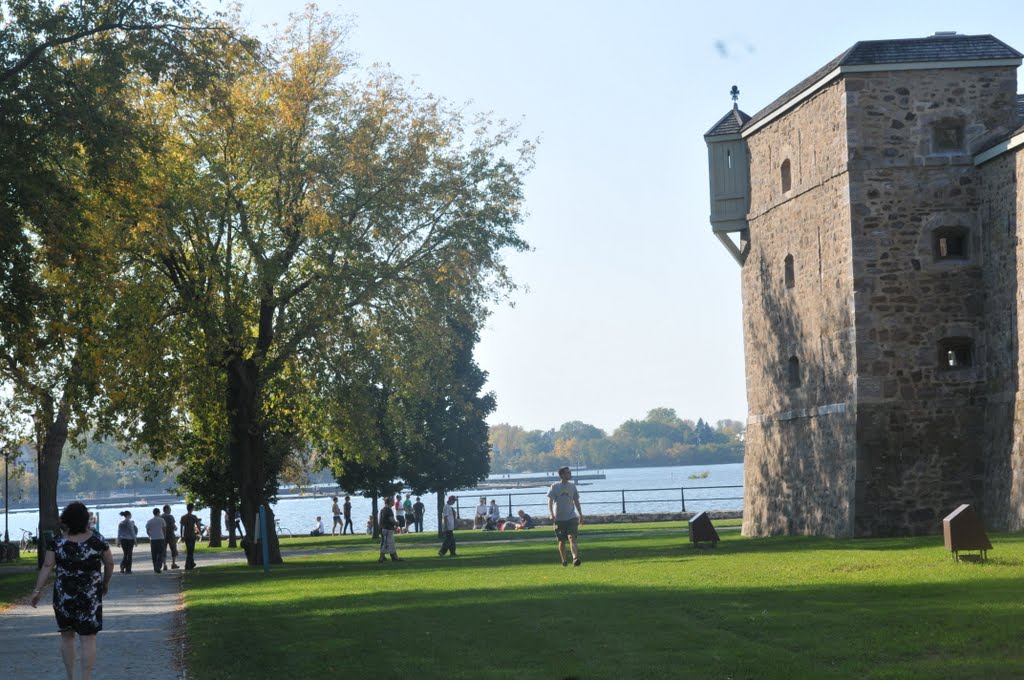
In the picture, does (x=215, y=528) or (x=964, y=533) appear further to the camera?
(x=215, y=528)

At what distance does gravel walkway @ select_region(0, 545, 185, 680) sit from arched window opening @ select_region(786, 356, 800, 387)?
16735mm

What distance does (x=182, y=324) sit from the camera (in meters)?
32.4

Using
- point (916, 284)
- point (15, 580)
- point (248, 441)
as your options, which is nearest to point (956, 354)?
point (916, 284)

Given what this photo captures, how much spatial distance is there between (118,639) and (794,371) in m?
22.8

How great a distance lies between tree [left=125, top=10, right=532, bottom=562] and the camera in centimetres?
3238

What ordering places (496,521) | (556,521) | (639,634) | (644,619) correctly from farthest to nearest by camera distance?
(496,521) < (556,521) < (644,619) < (639,634)

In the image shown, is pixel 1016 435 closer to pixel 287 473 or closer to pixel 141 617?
pixel 141 617

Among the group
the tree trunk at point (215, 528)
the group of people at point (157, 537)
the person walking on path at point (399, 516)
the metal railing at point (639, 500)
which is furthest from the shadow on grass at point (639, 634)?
the person walking on path at point (399, 516)

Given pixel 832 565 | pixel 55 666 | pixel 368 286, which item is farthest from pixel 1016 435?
pixel 55 666

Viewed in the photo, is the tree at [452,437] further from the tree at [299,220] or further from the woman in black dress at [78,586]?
the woman in black dress at [78,586]

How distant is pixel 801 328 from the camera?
1415 inches

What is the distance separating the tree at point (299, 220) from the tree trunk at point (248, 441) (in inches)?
1.7

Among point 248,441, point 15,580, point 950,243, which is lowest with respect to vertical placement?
point 15,580

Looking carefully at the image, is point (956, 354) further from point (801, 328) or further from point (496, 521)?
point (496, 521)
